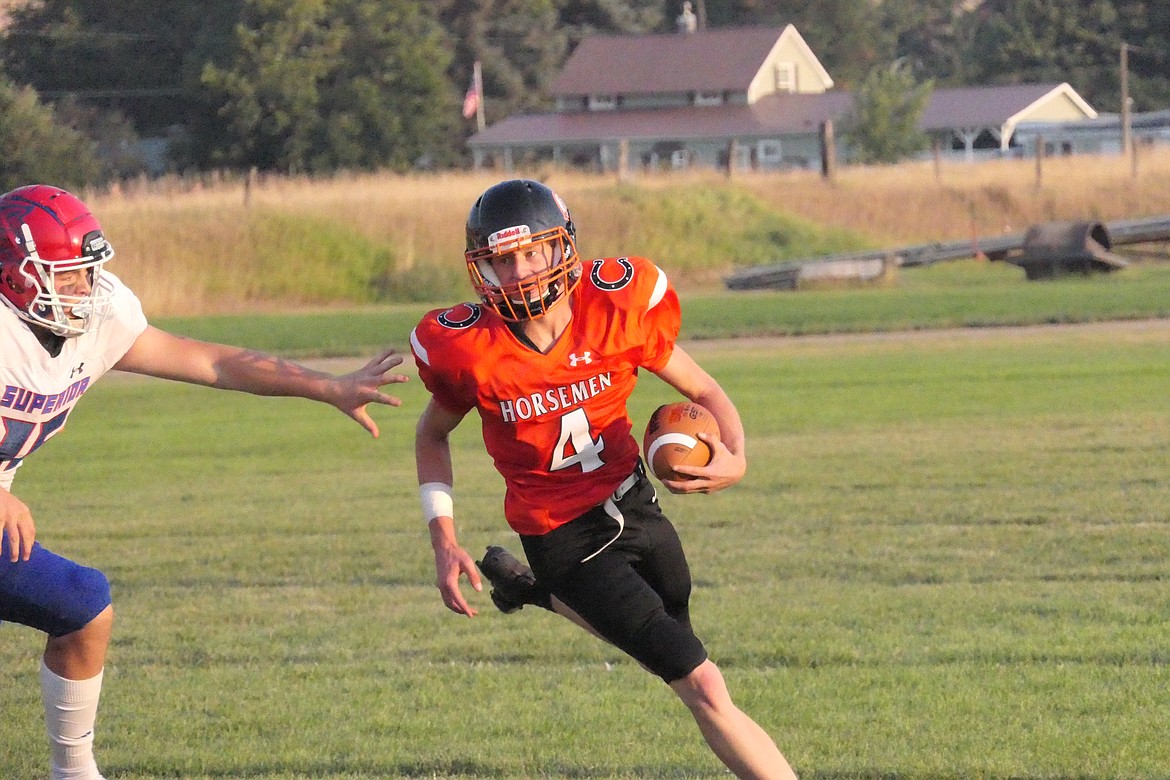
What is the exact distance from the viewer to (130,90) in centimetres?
6275

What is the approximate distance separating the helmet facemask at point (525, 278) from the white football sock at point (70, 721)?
173cm

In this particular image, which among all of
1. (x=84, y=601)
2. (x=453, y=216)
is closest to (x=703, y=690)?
(x=84, y=601)

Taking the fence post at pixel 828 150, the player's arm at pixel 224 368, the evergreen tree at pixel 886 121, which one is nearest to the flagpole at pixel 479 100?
the evergreen tree at pixel 886 121

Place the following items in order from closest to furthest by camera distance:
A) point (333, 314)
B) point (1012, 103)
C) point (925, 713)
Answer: point (925, 713) → point (333, 314) → point (1012, 103)

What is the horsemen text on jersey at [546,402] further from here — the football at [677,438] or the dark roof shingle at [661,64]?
the dark roof shingle at [661,64]

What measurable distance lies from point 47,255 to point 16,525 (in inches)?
30.3

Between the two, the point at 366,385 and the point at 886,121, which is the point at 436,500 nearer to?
the point at 366,385

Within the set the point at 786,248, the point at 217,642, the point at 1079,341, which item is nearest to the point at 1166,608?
the point at 217,642

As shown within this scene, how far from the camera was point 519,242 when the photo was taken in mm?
4562

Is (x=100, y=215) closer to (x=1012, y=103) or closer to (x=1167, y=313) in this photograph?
(x=1167, y=313)

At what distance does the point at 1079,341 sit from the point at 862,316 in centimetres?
415

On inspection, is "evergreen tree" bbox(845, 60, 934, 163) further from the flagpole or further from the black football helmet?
the black football helmet

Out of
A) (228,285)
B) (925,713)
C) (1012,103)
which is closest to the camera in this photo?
(925,713)

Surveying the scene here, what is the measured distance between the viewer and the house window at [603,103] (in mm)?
64938
